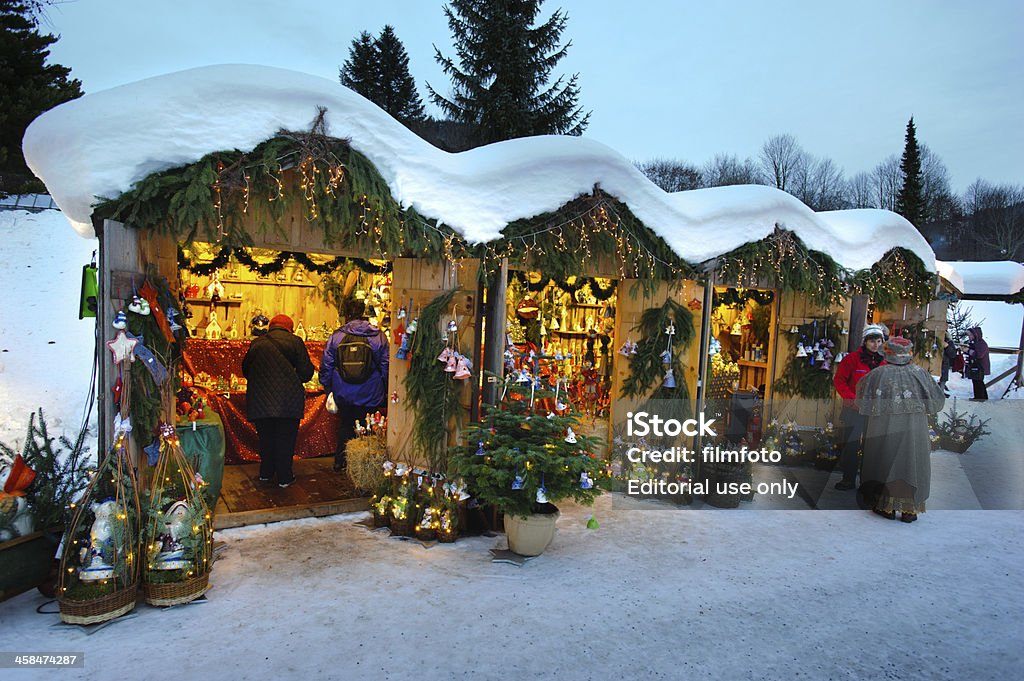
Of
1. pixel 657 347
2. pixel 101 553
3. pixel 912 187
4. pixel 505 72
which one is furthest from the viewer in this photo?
pixel 912 187

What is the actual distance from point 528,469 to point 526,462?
0.19ft

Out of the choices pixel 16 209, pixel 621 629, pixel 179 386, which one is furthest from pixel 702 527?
pixel 16 209

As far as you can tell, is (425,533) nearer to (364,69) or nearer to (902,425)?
(902,425)

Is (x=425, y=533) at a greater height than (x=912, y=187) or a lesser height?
lesser

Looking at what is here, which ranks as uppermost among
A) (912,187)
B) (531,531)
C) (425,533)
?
(912,187)

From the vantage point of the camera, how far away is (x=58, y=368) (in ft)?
33.2

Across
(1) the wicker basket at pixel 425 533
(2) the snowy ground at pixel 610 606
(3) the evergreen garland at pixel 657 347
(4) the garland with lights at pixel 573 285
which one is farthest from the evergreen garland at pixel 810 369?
(1) the wicker basket at pixel 425 533

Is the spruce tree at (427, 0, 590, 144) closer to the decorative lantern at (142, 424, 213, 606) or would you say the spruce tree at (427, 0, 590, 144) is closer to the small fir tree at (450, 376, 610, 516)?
the small fir tree at (450, 376, 610, 516)

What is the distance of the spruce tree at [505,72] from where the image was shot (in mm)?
23125

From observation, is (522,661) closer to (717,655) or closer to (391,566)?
(717,655)

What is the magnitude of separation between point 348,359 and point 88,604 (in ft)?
10.7

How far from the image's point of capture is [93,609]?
372 centimetres

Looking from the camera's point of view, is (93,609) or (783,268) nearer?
(93,609)

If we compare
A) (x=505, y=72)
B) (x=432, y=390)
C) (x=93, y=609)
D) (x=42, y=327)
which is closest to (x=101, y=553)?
(x=93, y=609)
